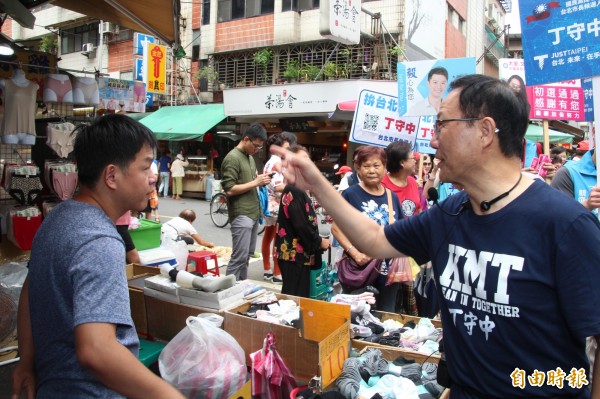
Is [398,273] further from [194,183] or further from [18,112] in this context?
[194,183]

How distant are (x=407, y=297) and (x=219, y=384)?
98.4 inches

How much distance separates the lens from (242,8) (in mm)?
18812

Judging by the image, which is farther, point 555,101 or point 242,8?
point 242,8

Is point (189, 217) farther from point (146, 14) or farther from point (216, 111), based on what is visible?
point (216, 111)

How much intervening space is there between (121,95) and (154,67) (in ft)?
41.9

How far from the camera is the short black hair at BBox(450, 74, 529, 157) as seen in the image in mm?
1517

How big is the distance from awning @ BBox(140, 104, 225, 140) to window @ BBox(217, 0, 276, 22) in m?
3.81

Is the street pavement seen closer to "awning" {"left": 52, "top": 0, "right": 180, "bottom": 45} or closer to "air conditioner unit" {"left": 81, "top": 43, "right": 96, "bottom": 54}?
"awning" {"left": 52, "top": 0, "right": 180, "bottom": 45}

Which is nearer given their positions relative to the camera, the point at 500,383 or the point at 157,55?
the point at 500,383

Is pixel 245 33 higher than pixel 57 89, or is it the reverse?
pixel 245 33

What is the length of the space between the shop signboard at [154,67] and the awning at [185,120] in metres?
1.46

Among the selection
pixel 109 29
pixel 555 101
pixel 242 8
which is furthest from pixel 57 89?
pixel 109 29

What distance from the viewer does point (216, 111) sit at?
18.3m

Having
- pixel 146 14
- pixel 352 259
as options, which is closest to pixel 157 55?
pixel 146 14
